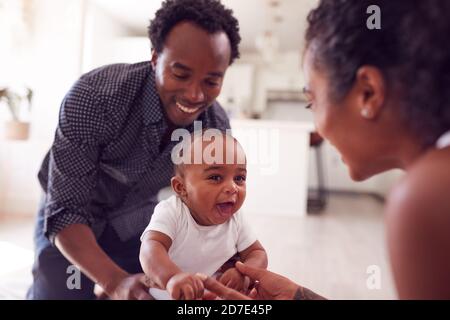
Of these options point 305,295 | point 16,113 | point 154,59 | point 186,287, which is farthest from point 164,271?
point 16,113

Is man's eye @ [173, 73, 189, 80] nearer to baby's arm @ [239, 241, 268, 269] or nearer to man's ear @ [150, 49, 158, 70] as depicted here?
man's ear @ [150, 49, 158, 70]

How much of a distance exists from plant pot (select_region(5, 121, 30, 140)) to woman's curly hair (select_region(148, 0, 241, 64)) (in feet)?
0.75

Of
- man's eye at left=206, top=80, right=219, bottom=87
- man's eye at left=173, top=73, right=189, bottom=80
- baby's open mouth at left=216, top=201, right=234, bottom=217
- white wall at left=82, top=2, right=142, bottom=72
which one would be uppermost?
white wall at left=82, top=2, right=142, bottom=72

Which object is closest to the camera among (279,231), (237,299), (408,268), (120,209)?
(408,268)

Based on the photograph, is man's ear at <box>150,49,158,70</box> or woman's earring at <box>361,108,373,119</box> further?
man's ear at <box>150,49,158,70</box>

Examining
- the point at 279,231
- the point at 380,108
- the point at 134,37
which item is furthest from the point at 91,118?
the point at 380,108

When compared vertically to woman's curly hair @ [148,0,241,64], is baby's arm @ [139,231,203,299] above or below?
below

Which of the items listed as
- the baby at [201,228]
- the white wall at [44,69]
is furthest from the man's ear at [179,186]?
the white wall at [44,69]

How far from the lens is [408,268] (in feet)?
0.80

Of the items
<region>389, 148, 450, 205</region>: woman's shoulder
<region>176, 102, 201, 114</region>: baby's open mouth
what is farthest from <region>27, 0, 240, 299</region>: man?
<region>389, 148, 450, 205</region>: woman's shoulder

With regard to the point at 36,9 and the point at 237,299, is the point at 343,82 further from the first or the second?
the point at 36,9

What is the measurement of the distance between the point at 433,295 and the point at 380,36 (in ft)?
0.58

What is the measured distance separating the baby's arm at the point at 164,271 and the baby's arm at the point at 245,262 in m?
0.04

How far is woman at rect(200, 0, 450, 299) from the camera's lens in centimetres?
24
